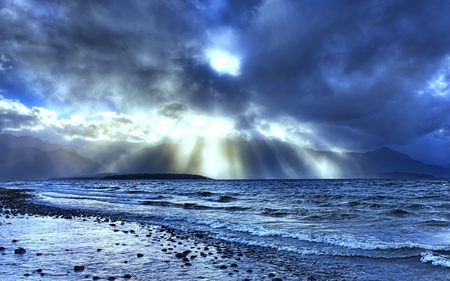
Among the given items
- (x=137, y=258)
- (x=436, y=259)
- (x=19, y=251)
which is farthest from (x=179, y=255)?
(x=436, y=259)

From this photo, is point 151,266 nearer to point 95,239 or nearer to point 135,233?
point 95,239

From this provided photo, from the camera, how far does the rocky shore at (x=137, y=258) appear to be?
10.3 m

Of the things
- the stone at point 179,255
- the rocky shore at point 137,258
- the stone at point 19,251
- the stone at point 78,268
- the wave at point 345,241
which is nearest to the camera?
the rocky shore at point 137,258

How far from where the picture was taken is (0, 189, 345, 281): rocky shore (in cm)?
1026

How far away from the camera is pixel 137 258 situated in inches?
489

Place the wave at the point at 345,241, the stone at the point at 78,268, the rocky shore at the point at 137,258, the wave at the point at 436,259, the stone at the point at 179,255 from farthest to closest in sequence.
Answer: the wave at the point at 345,241 → the stone at the point at 179,255 → the wave at the point at 436,259 → the stone at the point at 78,268 → the rocky shore at the point at 137,258

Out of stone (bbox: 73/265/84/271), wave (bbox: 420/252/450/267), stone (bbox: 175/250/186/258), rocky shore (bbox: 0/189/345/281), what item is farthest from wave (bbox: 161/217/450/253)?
stone (bbox: 73/265/84/271)

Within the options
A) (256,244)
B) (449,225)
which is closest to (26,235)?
(256,244)

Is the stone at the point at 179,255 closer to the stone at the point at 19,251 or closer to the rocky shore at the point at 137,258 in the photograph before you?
the rocky shore at the point at 137,258

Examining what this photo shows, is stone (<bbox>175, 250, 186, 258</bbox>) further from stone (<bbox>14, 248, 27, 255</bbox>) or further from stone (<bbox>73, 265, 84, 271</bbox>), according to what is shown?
stone (<bbox>14, 248, 27, 255</bbox>)

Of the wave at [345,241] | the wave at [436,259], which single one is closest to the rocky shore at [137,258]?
the wave at [345,241]

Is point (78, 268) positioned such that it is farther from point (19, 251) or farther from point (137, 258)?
point (19, 251)

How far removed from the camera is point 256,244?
16.3 metres

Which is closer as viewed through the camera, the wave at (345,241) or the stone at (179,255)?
the stone at (179,255)
